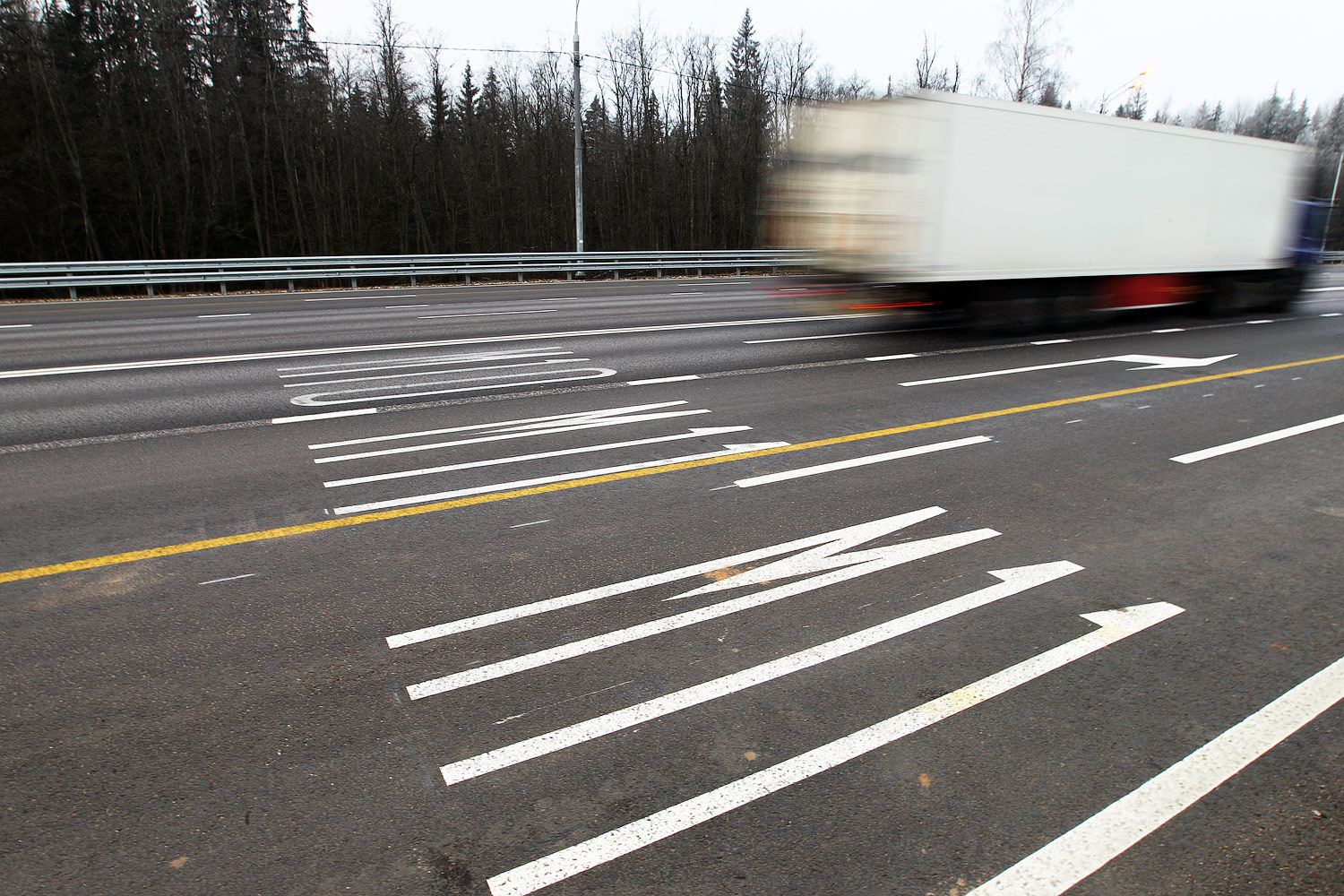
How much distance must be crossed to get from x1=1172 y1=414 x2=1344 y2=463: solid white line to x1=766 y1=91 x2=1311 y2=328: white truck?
5036 millimetres

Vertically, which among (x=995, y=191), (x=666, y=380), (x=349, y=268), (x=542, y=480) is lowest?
(x=542, y=480)

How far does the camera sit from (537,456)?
6.74 metres

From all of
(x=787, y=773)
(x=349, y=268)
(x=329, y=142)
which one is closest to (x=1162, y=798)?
(x=787, y=773)

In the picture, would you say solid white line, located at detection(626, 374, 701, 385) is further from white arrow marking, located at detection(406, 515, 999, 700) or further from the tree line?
the tree line

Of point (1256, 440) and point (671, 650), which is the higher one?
point (1256, 440)

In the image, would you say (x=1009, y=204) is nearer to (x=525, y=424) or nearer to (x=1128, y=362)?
(x=1128, y=362)

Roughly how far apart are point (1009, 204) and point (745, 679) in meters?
11.0

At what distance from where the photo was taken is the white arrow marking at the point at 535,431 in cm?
676

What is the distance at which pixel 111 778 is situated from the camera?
9.37ft

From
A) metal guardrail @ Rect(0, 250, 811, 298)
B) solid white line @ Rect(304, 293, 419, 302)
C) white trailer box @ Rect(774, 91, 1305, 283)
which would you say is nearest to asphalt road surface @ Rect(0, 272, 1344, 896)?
white trailer box @ Rect(774, 91, 1305, 283)

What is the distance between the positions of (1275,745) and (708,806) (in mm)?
2245

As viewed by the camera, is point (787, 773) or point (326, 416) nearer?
point (787, 773)

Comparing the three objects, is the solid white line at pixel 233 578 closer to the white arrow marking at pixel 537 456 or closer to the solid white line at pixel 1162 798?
the white arrow marking at pixel 537 456

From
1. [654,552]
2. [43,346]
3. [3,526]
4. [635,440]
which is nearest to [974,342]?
[635,440]
